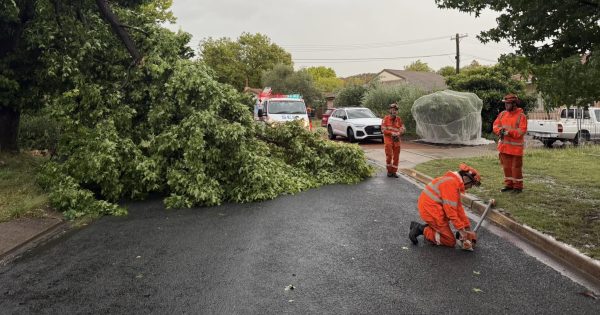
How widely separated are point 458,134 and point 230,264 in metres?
15.2

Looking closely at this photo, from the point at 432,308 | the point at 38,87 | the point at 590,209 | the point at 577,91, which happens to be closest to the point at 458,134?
the point at 590,209

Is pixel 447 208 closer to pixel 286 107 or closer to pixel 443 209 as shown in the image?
pixel 443 209

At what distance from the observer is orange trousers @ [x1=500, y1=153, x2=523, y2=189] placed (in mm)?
8156

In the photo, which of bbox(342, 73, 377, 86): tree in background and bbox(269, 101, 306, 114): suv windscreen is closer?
bbox(269, 101, 306, 114): suv windscreen

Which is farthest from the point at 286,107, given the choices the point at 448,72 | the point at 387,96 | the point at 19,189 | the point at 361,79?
the point at 361,79

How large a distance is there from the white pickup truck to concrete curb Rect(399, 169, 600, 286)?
38.9ft

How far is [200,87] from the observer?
8.69 m

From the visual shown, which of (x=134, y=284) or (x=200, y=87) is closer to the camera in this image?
(x=134, y=284)

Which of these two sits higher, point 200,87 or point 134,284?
point 200,87

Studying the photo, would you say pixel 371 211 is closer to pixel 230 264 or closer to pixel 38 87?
pixel 230 264

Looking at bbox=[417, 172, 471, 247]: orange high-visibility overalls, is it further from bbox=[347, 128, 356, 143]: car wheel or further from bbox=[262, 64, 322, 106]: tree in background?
bbox=[262, 64, 322, 106]: tree in background

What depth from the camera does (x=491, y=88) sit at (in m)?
21.5

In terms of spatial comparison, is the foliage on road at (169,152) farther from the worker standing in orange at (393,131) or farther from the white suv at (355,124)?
the white suv at (355,124)

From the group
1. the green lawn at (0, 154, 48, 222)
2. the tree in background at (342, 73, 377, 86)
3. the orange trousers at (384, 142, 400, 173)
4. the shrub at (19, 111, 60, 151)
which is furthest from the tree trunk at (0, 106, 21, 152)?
the tree in background at (342, 73, 377, 86)
